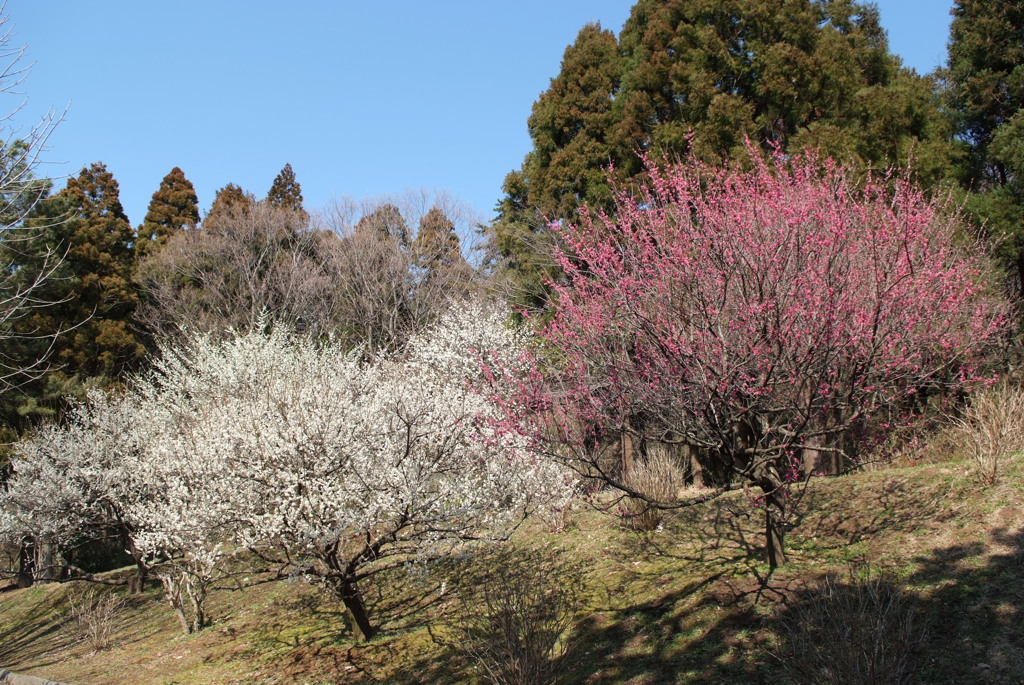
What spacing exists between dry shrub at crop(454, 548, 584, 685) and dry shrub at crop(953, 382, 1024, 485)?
3593 mm

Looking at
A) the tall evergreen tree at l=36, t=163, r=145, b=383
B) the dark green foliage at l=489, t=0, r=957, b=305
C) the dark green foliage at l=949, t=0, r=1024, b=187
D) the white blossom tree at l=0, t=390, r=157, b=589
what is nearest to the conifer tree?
the dark green foliage at l=489, t=0, r=957, b=305

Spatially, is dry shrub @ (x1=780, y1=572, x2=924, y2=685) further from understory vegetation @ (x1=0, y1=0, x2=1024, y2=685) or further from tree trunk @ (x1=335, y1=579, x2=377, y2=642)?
tree trunk @ (x1=335, y1=579, x2=377, y2=642)

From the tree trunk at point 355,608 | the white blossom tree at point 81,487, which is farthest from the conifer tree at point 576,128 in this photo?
the tree trunk at point 355,608

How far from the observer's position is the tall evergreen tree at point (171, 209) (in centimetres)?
2911

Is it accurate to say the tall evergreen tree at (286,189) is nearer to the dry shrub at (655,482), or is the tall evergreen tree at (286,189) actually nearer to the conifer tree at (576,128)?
the conifer tree at (576,128)

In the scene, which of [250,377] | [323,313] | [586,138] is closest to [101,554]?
[250,377]

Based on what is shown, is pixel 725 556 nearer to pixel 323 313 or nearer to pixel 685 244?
pixel 685 244

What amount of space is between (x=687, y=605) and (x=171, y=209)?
97.8ft

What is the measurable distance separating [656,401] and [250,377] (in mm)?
8537

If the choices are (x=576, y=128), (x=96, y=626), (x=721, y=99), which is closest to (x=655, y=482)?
(x=721, y=99)

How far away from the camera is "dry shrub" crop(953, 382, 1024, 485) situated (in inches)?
232

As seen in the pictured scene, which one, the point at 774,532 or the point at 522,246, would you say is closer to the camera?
the point at 774,532

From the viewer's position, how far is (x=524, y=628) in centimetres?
441

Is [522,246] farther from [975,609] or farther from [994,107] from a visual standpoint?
[975,609]
